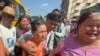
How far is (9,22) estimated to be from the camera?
→ 15.1 feet

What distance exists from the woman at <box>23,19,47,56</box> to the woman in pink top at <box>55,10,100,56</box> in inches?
30.6

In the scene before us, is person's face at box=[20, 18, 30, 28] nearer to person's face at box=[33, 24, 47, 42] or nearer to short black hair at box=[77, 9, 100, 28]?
person's face at box=[33, 24, 47, 42]

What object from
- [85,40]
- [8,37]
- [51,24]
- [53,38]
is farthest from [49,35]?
[85,40]

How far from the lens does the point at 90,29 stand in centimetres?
324

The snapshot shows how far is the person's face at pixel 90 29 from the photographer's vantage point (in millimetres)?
3232

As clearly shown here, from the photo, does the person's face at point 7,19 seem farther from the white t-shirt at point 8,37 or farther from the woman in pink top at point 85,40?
the woman in pink top at point 85,40

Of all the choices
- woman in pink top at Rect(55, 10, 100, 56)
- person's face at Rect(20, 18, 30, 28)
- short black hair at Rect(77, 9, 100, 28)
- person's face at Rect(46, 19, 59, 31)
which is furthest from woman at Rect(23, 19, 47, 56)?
person's face at Rect(20, 18, 30, 28)

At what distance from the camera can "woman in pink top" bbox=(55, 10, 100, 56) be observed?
3246 millimetres

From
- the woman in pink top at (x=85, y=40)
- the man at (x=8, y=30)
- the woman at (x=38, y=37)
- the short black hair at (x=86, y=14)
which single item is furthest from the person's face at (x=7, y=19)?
the short black hair at (x=86, y=14)

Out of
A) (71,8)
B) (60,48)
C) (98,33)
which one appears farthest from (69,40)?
(71,8)

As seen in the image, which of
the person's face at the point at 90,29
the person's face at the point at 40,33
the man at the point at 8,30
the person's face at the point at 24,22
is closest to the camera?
the person's face at the point at 90,29

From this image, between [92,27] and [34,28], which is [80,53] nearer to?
[92,27]

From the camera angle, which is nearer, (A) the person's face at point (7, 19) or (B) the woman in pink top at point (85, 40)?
(B) the woman in pink top at point (85, 40)

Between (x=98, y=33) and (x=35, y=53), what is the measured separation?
46.1 inches
